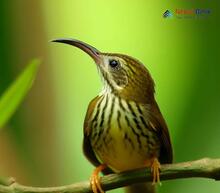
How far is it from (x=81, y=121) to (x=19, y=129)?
34 centimetres

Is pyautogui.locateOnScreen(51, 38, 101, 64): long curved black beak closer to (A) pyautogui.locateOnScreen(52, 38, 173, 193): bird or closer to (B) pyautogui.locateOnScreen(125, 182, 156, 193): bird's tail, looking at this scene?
(A) pyautogui.locateOnScreen(52, 38, 173, 193): bird

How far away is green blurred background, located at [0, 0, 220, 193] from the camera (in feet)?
3.85

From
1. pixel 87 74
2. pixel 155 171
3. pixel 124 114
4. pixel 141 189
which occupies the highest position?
pixel 87 74

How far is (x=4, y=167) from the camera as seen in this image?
41.4 inches

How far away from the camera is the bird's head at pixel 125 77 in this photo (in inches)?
53.0

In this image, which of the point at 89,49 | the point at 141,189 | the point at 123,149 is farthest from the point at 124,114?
the point at 141,189

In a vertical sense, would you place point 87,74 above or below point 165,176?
above

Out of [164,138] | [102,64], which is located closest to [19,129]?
[102,64]

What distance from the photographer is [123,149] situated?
134 cm

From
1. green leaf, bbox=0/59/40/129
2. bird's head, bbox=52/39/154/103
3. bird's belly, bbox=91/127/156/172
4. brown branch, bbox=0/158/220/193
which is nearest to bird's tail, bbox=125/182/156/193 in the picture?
bird's belly, bbox=91/127/156/172

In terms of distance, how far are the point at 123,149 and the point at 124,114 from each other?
0.33 feet

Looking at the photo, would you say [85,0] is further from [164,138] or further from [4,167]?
[4,167]

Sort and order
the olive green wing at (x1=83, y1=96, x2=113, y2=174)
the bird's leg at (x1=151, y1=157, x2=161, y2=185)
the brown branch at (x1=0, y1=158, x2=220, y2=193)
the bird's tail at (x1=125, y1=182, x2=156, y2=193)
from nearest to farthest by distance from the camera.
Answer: the brown branch at (x1=0, y1=158, x2=220, y2=193) → the bird's leg at (x1=151, y1=157, x2=161, y2=185) → the olive green wing at (x1=83, y1=96, x2=113, y2=174) → the bird's tail at (x1=125, y1=182, x2=156, y2=193)

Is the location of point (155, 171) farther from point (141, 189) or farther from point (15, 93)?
point (15, 93)
